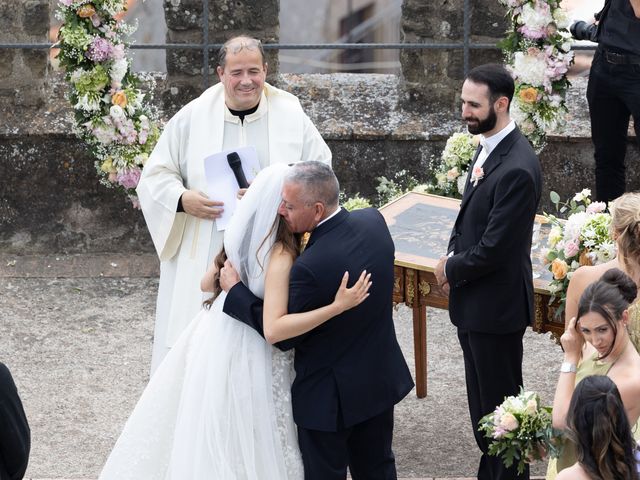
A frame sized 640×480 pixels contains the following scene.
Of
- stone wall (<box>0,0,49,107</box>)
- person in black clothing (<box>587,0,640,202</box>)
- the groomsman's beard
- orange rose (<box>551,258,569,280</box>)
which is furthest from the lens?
stone wall (<box>0,0,49,107</box>)

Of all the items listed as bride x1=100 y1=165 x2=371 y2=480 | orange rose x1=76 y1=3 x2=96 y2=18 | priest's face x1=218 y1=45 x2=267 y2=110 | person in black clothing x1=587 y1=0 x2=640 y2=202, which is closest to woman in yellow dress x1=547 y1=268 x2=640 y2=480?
bride x1=100 y1=165 x2=371 y2=480

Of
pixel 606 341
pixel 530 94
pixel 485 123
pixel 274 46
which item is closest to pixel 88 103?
pixel 274 46

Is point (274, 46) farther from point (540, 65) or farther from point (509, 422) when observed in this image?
point (509, 422)

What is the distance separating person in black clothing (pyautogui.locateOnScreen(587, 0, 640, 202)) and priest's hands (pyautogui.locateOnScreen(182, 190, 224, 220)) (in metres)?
2.56

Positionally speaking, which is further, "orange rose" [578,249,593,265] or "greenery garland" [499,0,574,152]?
"greenery garland" [499,0,574,152]

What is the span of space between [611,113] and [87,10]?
10.4 feet

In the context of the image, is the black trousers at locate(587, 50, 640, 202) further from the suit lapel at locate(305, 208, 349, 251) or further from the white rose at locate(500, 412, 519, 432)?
the suit lapel at locate(305, 208, 349, 251)

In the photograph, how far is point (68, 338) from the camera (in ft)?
27.1

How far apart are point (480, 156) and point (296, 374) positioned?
135 centimetres

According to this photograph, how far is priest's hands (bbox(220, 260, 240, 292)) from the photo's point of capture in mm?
5562

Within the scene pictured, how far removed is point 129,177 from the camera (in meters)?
8.44

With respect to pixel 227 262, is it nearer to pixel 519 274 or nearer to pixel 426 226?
pixel 519 274

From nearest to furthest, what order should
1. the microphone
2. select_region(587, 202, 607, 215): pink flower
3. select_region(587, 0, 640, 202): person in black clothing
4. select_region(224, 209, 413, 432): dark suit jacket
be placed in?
select_region(224, 209, 413, 432): dark suit jacket → select_region(587, 202, 607, 215): pink flower → the microphone → select_region(587, 0, 640, 202): person in black clothing

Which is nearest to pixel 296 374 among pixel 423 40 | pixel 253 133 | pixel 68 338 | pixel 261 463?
pixel 261 463
